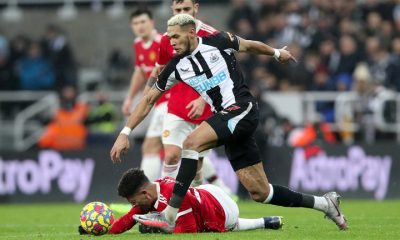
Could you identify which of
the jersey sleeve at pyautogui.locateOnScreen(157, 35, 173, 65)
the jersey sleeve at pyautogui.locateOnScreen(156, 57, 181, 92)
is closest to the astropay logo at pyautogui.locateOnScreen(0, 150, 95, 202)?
the jersey sleeve at pyautogui.locateOnScreen(157, 35, 173, 65)

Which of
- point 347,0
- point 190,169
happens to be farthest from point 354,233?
point 347,0

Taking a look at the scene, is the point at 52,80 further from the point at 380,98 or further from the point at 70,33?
the point at 380,98

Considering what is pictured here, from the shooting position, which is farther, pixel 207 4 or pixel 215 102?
pixel 207 4

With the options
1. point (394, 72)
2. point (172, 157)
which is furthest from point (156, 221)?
point (394, 72)

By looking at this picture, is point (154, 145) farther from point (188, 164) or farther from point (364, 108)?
point (364, 108)

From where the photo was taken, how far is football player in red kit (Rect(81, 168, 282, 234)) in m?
10.2

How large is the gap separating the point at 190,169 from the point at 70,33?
609 inches

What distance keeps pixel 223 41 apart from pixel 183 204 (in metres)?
1.76

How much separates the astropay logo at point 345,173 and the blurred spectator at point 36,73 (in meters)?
6.51

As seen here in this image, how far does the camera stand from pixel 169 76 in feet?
34.3

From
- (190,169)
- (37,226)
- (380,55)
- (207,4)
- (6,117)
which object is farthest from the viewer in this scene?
(207,4)

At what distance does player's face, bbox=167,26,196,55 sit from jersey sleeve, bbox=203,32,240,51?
0.31 meters

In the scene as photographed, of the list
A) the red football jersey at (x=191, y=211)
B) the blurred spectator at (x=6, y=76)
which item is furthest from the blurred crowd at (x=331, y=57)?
the red football jersey at (x=191, y=211)

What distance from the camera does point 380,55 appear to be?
2125 centimetres
